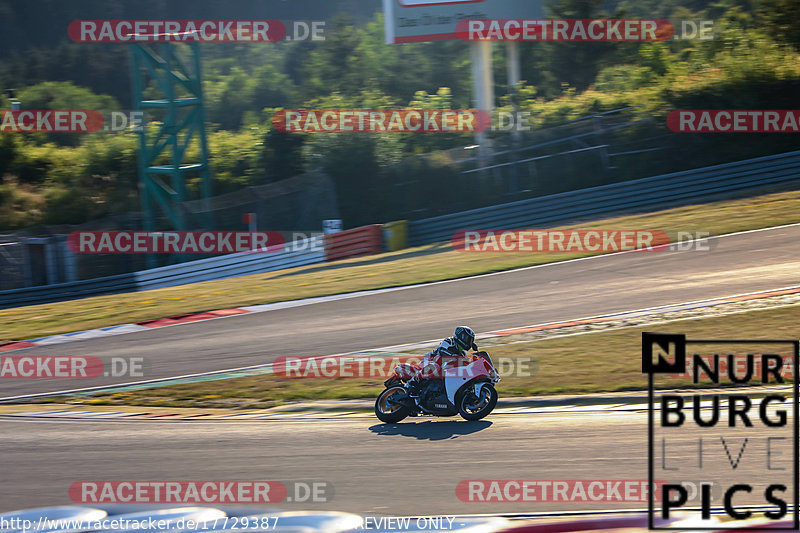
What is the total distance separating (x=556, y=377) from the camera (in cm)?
980

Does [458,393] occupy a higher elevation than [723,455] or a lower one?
higher

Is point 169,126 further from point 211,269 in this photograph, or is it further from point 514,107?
point 514,107

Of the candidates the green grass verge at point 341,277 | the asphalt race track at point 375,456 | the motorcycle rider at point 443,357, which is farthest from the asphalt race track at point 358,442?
the green grass verge at point 341,277

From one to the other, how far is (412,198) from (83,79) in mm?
45298

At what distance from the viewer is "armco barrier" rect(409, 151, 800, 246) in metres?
22.1

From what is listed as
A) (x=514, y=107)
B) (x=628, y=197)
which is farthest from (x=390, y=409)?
(x=514, y=107)

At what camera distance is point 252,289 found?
19078 mm

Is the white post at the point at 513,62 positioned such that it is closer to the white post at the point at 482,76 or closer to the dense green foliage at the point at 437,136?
the dense green foliage at the point at 437,136

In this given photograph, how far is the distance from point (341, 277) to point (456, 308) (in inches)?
213

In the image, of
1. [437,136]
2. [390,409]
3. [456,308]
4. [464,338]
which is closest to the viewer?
[464,338]

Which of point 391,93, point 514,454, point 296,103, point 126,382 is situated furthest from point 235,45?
point 514,454

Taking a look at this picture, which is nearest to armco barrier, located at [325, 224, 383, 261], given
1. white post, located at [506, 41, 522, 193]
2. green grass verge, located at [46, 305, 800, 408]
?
white post, located at [506, 41, 522, 193]

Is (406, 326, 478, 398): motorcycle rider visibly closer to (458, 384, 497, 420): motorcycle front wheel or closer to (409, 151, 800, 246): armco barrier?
(458, 384, 497, 420): motorcycle front wheel

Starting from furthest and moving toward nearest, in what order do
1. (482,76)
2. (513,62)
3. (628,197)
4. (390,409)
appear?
1. (513,62)
2. (482,76)
3. (628,197)
4. (390,409)
